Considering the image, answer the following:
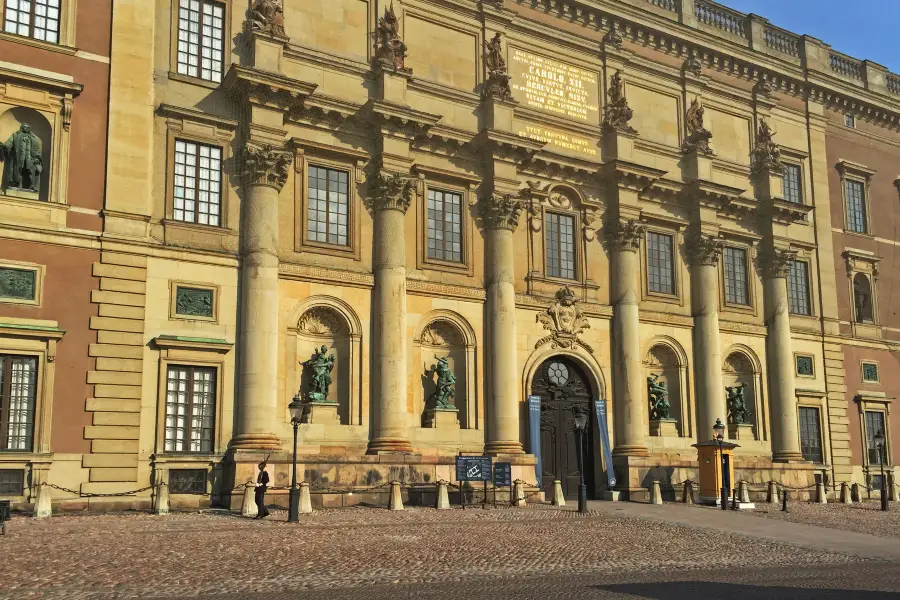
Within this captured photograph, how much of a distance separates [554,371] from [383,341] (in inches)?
303

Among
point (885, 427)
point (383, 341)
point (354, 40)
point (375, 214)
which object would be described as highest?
point (354, 40)

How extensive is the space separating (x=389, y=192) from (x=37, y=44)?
1134 cm

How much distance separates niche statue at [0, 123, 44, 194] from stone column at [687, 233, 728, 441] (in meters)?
25.0

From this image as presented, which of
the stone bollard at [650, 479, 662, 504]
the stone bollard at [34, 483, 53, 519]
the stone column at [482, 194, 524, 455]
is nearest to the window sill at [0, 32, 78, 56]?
the stone bollard at [34, 483, 53, 519]

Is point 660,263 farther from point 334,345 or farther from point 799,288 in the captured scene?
point 334,345

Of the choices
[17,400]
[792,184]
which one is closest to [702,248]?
[792,184]

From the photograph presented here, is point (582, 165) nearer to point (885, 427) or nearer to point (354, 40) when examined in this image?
point (354, 40)

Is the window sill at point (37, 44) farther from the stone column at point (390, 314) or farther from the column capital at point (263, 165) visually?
the stone column at point (390, 314)

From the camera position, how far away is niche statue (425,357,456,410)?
105 feet

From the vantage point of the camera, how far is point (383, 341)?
101 ft

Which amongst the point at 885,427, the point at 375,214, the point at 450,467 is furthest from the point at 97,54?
the point at 885,427

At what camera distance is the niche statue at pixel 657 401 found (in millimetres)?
37062

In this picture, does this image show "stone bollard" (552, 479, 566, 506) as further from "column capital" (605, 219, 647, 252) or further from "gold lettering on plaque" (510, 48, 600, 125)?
"gold lettering on plaque" (510, 48, 600, 125)

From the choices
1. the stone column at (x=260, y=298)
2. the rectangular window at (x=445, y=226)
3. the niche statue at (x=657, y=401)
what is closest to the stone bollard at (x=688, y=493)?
the niche statue at (x=657, y=401)
